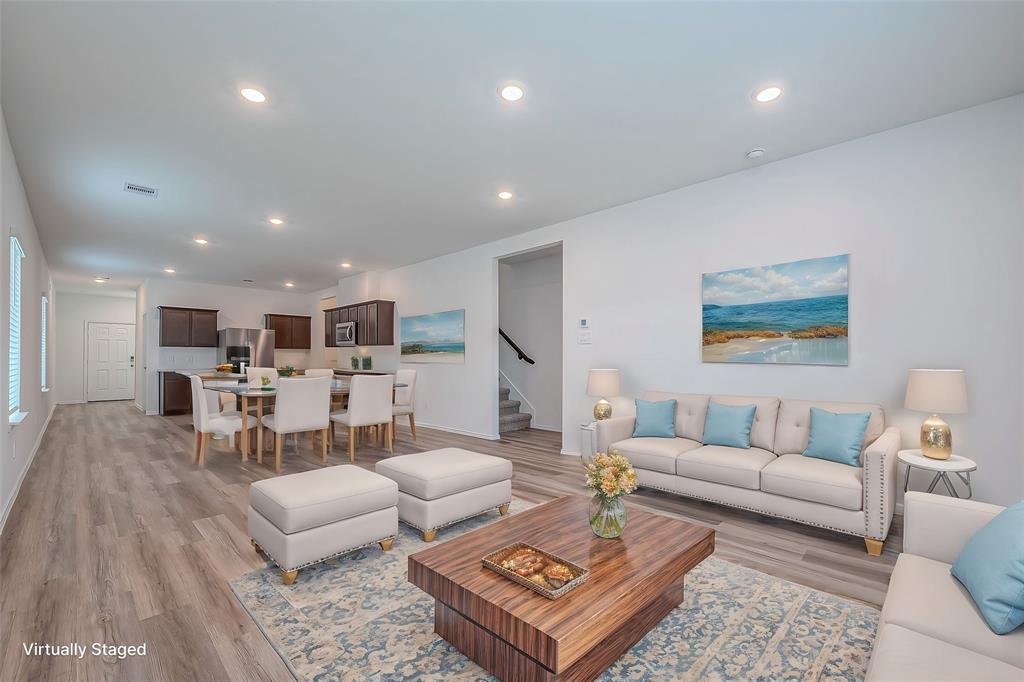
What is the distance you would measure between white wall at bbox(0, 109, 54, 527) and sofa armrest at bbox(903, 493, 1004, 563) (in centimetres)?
509

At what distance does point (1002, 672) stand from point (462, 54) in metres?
3.04

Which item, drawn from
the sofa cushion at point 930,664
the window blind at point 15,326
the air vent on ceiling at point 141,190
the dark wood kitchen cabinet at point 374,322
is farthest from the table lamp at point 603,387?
the window blind at point 15,326

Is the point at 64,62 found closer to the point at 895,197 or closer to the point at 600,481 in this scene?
the point at 600,481

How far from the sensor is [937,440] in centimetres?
275

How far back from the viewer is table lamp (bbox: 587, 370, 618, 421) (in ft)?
14.8

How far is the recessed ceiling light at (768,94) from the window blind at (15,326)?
5661 mm

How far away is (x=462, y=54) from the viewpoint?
7.92ft

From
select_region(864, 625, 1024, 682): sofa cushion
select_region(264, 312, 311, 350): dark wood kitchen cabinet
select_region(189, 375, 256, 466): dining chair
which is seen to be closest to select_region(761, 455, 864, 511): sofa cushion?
select_region(864, 625, 1024, 682): sofa cushion

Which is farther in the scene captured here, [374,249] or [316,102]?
[374,249]

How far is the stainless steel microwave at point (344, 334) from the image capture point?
337 inches

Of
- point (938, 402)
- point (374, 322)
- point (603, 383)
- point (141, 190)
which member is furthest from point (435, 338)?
point (938, 402)

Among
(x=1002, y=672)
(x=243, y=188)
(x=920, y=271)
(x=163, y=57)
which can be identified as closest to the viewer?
(x=1002, y=672)

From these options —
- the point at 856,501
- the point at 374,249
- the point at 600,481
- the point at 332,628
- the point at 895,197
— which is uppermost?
the point at 374,249

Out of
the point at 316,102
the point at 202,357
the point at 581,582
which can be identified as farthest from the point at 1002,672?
the point at 202,357
